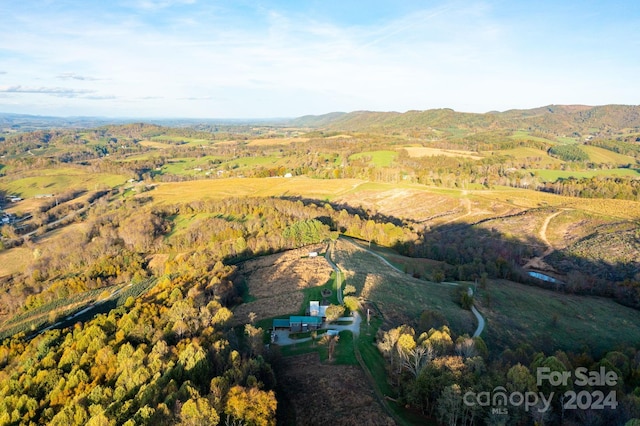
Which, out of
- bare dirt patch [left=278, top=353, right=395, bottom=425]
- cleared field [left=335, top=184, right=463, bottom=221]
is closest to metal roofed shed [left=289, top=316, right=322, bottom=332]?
bare dirt patch [left=278, top=353, right=395, bottom=425]

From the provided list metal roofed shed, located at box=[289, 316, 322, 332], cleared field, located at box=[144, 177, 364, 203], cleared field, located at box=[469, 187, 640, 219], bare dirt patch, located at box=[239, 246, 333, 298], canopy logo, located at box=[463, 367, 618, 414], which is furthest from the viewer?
cleared field, located at box=[144, 177, 364, 203]

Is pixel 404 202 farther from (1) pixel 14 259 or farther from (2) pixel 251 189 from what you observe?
(1) pixel 14 259

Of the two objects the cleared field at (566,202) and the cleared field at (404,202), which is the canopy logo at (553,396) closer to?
the cleared field at (404,202)

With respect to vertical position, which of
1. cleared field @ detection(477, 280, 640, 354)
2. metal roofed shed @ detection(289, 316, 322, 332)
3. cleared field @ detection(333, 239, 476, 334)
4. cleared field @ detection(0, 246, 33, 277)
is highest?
metal roofed shed @ detection(289, 316, 322, 332)

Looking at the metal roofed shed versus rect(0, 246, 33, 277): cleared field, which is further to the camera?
rect(0, 246, 33, 277): cleared field

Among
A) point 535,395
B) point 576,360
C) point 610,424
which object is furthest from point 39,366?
point 576,360

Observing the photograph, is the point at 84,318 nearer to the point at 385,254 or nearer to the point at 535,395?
the point at 385,254

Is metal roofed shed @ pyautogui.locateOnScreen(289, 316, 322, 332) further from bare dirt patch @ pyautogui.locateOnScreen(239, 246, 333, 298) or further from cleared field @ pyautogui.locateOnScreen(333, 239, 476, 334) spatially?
bare dirt patch @ pyautogui.locateOnScreen(239, 246, 333, 298)
